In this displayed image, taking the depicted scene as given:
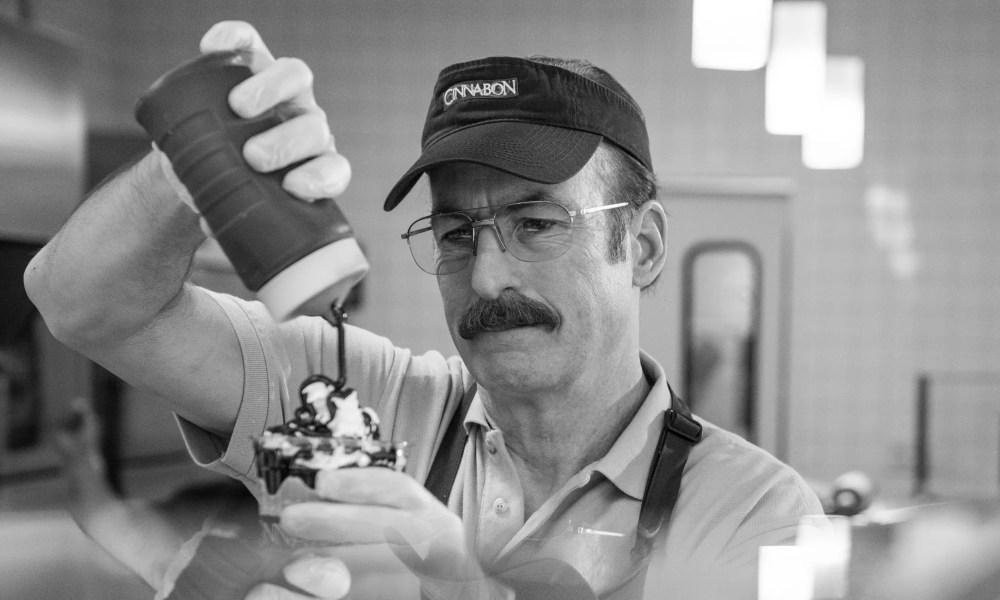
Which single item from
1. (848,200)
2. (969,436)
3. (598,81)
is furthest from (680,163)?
(598,81)

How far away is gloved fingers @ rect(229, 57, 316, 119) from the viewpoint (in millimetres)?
694

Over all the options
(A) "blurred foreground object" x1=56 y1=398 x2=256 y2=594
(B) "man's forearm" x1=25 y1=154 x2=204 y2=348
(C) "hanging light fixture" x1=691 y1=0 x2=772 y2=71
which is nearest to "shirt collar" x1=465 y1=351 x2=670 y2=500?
(B) "man's forearm" x1=25 y1=154 x2=204 y2=348

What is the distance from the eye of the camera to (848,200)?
14.1 ft

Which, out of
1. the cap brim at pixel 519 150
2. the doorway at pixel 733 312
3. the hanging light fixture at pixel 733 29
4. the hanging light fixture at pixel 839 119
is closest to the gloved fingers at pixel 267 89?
the cap brim at pixel 519 150

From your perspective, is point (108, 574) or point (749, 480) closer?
point (108, 574)

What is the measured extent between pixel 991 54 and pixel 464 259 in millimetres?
4047

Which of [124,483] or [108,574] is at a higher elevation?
[108,574]

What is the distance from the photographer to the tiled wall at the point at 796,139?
4.25 meters

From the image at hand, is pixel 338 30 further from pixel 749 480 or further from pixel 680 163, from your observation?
pixel 749 480

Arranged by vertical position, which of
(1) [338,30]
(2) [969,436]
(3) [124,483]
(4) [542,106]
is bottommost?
(2) [969,436]

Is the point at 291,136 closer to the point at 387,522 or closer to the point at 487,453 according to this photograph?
the point at 387,522

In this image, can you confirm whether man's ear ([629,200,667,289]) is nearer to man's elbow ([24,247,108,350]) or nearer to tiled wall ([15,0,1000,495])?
man's elbow ([24,247,108,350])

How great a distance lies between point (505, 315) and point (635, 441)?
0.82ft

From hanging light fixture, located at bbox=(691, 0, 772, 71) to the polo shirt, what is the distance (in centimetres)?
141
